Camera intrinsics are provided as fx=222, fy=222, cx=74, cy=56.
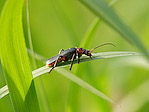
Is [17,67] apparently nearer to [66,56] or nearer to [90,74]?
[66,56]

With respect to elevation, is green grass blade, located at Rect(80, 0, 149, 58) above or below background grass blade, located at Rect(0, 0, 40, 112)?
below

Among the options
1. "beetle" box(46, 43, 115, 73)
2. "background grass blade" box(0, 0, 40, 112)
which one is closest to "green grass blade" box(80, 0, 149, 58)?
"background grass blade" box(0, 0, 40, 112)

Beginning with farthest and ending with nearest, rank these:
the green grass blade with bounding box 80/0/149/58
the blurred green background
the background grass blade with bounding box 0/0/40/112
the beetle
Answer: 1. the blurred green background
2. the beetle
3. the background grass blade with bounding box 0/0/40/112
4. the green grass blade with bounding box 80/0/149/58

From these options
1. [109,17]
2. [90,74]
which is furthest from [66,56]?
[109,17]

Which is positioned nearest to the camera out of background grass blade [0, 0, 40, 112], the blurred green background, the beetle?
background grass blade [0, 0, 40, 112]

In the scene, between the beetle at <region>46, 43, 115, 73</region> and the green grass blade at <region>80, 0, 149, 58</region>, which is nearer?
the green grass blade at <region>80, 0, 149, 58</region>

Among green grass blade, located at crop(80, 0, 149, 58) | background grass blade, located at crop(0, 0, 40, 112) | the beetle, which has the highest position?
the beetle

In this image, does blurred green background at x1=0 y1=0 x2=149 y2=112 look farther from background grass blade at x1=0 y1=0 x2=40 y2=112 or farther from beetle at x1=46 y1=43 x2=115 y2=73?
background grass blade at x1=0 y1=0 x2=40 y2=112

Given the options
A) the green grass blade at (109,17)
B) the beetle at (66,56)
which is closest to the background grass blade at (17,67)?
the green grass blade at (109,17)
